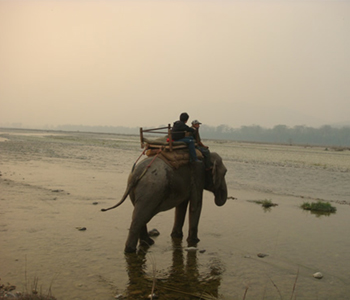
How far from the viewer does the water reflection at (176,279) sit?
5.99m

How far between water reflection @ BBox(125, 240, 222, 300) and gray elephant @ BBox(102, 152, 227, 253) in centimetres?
72

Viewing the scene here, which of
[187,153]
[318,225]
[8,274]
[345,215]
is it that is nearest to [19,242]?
[8,274]

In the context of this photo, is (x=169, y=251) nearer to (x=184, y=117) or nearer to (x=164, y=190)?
(x=164, y=190)

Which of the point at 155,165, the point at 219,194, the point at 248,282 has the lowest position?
the point at 248,282

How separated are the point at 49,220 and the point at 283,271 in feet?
18.6

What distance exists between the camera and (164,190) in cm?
771

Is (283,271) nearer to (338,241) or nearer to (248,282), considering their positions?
(248,282)

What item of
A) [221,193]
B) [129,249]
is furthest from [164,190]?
[221,193]

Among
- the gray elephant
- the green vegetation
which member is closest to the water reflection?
the gray elephant

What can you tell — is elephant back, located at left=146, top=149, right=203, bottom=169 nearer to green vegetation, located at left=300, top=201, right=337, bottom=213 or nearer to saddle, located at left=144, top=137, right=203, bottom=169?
saddle, located at left=144, top=137, right=203, bottom=169

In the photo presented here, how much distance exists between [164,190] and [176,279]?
1.77 m

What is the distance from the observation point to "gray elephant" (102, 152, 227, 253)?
7.58 meters

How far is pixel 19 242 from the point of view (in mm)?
7824

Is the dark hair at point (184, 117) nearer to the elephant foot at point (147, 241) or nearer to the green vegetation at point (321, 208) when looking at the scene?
the elephant foot at point (147, 241)
